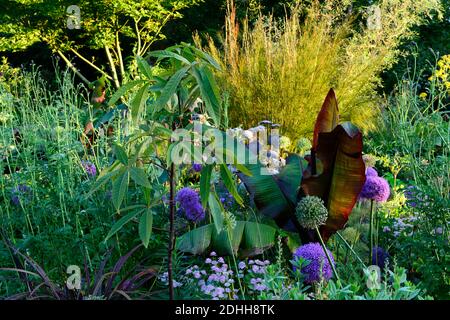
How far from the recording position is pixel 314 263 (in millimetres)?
2328

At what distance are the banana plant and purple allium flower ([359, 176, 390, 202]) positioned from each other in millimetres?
32

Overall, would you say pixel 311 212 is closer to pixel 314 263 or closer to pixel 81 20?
pixel 314 263

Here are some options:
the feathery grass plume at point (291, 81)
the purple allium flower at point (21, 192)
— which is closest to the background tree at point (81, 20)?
the feathery grass plume at point (291, 81)

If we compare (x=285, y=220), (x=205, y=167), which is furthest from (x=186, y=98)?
(x=285, y=220)

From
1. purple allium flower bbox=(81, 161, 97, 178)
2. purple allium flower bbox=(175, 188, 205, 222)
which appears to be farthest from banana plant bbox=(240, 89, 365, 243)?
purple allium flower bbox=(81, 161, 97, 178)

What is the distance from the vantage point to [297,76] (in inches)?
236

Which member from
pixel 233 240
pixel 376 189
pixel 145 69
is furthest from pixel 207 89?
pixel 376 189

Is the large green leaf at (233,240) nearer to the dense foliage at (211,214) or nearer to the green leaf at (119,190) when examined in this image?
the dense foliage at (211,214)

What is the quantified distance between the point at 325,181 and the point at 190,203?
2.22ft

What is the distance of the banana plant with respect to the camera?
9.50 feet

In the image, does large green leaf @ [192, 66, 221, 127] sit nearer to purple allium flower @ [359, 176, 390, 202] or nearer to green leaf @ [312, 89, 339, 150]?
purple allium flower @ [359, 176, 390, 202]

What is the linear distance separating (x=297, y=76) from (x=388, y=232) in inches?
113
